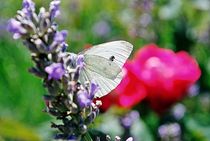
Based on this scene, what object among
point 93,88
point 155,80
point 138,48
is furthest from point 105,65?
point 138,48

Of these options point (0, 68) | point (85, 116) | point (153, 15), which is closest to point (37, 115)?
point (0, 68)

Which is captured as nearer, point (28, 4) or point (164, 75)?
point (28, 4)

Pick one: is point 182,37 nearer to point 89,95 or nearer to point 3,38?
point 3,38

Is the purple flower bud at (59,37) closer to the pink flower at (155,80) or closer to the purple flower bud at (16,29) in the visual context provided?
the purple flower bud at (16,29)

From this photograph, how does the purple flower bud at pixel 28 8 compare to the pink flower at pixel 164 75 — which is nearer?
the purple flower bud at pixel 28 8

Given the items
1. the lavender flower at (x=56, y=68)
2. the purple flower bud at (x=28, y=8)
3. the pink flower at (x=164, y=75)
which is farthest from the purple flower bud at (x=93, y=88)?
the pink flower at (x=164, y=75)

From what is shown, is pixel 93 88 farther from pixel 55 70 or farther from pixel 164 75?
pixel 164 75
